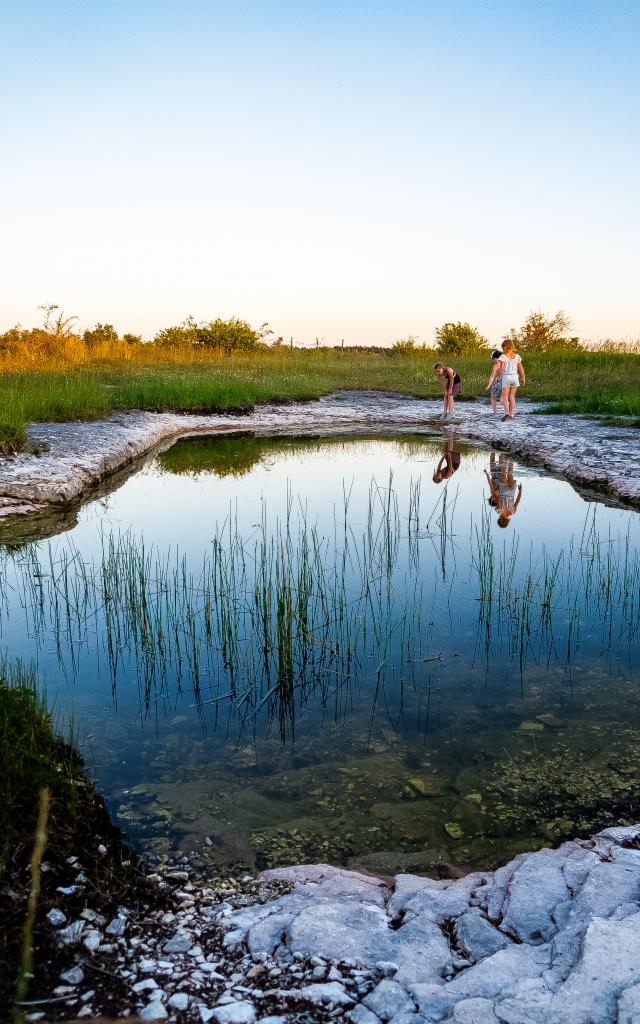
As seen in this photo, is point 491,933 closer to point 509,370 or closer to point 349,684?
point 349,684

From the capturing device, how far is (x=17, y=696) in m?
3.62

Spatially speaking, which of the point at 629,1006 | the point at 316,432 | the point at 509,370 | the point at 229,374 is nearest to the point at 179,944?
the point at 629,1006

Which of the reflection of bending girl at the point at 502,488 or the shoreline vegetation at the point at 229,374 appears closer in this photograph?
the reflection of bending girl at the point at 502,488

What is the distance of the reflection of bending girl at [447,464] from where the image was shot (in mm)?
11341

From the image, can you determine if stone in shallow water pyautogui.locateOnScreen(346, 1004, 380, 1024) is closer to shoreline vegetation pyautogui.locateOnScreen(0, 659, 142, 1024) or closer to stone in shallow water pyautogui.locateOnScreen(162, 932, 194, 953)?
stone in shallow water pyautogui.locateOnScreen(162, 932, 194, 953)

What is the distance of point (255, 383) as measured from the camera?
22.6 m

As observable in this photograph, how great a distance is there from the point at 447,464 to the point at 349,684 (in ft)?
27.1

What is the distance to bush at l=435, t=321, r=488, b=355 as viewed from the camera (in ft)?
148

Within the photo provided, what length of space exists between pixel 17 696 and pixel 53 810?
0.85m

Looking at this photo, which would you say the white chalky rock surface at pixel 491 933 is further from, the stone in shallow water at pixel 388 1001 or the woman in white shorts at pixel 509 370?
the woman in white shorts at pixel 509 370

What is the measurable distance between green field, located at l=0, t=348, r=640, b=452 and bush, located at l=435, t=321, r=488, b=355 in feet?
30.7

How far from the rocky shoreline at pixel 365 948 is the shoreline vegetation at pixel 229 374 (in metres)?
8.46

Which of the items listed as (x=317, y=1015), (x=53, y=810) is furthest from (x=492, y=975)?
(x=53, y=810)

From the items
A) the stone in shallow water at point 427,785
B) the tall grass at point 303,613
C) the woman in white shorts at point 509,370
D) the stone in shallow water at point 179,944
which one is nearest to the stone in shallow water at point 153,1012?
the stone in shallow water at point 179,944
